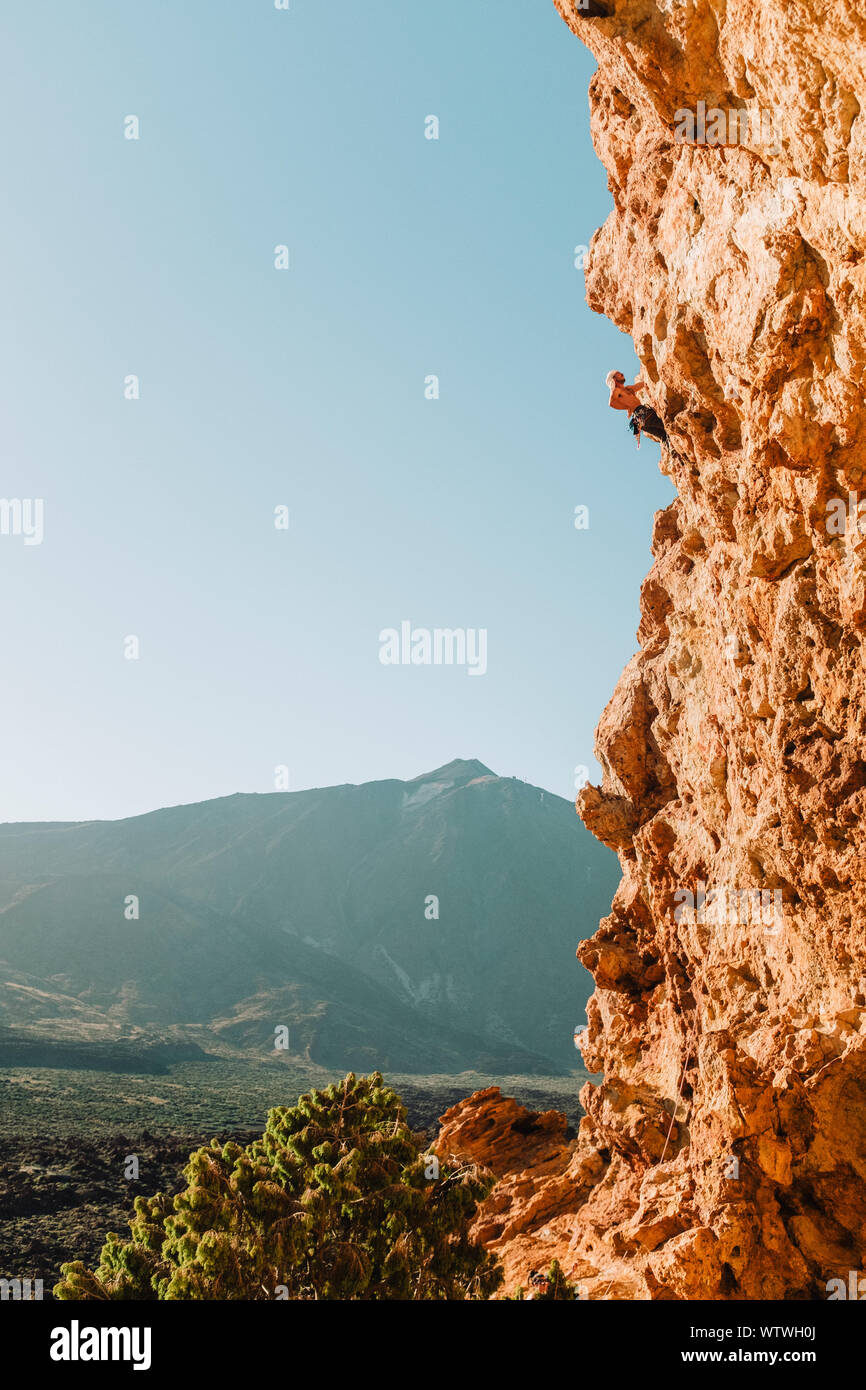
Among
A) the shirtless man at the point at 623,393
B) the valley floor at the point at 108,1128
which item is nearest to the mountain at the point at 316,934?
the valley floor at the point at 108,1128

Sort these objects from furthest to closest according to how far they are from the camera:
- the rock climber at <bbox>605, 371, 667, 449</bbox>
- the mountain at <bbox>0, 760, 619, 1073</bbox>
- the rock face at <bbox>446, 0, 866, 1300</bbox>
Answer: the mountain at <bbox>0, 760, 619, 1073</bbox> < the rock climber at <bbox>605, 371, 667, 449</bbox> < the rock face at <bbox>446, 0, 866, 1300</bbox>

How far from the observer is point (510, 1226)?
25000mm

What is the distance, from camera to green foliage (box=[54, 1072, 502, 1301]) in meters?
13.1

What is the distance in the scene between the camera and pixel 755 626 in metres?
16.1

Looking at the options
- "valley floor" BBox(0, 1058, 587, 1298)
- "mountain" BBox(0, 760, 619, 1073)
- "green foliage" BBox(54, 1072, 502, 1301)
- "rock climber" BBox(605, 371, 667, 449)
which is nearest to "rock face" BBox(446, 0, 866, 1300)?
"rock climber" BBox(605, 371, 667, 449)

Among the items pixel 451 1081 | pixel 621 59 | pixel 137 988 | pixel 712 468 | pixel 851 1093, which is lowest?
pixel 451 1081

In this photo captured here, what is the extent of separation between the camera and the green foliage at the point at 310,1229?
1315cm

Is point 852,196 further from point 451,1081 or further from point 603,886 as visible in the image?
point 603,886

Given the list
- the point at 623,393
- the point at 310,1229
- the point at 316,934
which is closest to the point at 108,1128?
the point at 310,1229

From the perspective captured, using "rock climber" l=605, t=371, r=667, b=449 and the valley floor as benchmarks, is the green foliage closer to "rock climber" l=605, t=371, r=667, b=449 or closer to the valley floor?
"rock climber" l=605, t=371, r=667, b=449

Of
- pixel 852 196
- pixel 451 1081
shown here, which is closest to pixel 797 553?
pixel 852 196

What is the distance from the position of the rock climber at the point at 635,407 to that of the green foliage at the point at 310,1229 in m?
15.4

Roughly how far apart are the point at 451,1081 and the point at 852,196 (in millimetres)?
94839

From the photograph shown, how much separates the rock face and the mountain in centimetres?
6429
